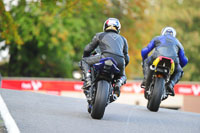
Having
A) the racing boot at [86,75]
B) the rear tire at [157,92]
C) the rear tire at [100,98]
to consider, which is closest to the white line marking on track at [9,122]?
the rear tire at [100,98]

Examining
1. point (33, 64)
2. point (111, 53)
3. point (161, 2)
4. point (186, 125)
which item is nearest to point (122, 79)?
point (111, 53)

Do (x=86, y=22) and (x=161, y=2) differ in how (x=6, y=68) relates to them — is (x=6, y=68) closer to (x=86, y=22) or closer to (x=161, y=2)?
(x=86, y=22)

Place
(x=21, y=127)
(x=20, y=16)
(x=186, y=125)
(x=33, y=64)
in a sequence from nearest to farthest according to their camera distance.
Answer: (x=21, y=127)
(x=186, y=125)
(x=20, y=16)
(x=33, y=64)

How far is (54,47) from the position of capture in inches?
1352

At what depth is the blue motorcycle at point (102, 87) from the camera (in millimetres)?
8867

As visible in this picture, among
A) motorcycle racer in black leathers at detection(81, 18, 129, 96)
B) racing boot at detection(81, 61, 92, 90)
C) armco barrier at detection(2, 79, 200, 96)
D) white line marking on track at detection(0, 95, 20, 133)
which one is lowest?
armco barrier at detection(2, 79, 200, 96)

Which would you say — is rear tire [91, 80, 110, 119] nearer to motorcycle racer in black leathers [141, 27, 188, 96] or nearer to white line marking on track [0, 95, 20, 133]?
white line marking on track [0, 95, 20, 133]

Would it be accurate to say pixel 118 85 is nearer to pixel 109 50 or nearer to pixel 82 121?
pixel 109 50

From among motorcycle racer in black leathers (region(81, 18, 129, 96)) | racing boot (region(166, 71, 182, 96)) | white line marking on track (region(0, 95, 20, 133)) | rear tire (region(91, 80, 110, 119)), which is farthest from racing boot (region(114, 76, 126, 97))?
racing boot (region(166, 71, 182, 96))

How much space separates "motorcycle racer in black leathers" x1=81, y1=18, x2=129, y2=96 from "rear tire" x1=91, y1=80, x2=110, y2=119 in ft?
1.72

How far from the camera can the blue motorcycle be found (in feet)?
29.1

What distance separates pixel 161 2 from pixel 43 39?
3102 centimetres

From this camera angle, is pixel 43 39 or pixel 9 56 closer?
pixel 43 39

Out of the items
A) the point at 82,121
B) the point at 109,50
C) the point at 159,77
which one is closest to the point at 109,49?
the point at 109,50
